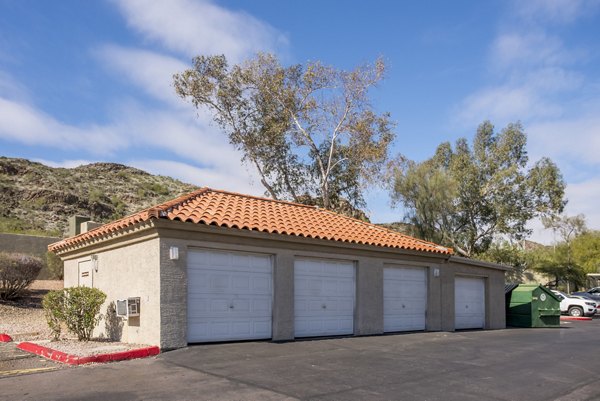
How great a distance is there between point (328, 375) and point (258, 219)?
5.93 metres

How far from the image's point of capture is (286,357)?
36.9ft

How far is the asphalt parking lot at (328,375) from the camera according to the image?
316 inches

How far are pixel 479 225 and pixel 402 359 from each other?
29.1 meters

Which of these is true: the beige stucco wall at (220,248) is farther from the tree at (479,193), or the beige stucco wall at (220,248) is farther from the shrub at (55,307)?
the tree at (479,193)

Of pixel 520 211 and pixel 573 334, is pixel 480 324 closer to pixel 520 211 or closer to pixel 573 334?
pixel 573 334

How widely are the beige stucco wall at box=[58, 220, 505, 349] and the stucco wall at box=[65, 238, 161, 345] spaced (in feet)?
0.07

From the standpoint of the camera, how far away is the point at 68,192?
47.0m

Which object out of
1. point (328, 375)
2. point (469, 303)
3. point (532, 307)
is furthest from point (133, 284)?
point (532, 307)

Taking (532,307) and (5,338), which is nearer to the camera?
(5,338)

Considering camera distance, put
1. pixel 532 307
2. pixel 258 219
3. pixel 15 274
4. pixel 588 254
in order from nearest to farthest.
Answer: pixel 258 219, pixel 15 274, pixel 532 307, pixel 588 254

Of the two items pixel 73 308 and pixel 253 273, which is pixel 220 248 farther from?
pixel 73 308

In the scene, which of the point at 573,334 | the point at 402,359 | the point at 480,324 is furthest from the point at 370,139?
the point at 402,359

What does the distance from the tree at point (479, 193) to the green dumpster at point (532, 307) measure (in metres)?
12.0

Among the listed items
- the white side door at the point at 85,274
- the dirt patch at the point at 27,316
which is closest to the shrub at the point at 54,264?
the dirt patch at the point at 27,316
